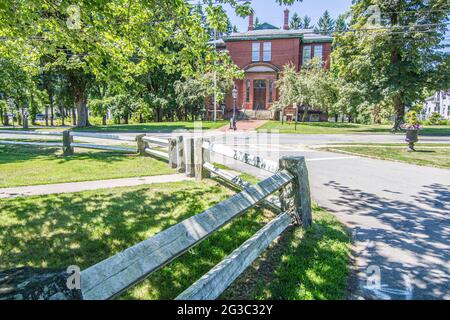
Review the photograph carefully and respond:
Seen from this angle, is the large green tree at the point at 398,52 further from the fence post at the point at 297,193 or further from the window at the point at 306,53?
the fence post at the point at 297,193

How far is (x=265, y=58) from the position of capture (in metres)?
42.5

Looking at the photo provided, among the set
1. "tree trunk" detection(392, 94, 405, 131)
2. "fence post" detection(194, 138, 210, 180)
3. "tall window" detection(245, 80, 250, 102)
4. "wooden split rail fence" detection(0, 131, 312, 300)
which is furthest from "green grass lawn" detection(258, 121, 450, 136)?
"wooden split rail fence" detection(0, 131, 312, 300)

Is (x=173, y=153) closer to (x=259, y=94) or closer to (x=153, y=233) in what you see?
(x=153, y=233)

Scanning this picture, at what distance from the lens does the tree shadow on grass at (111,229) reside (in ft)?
11.4

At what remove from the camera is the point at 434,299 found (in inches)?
115

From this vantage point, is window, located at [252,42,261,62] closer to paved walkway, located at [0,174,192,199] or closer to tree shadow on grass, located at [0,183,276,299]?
paved walkway, located at [0,174,192,199]

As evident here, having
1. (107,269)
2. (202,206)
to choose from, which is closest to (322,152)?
(202,206)

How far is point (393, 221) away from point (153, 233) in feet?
13.3

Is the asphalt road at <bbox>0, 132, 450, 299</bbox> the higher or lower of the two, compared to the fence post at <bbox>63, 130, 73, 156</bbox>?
lower

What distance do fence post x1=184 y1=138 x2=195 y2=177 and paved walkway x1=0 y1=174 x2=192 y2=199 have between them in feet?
0.71

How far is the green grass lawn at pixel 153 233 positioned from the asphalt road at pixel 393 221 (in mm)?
354

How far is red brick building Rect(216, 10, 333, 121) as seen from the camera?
40594mm

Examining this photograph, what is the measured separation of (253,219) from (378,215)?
235cm
